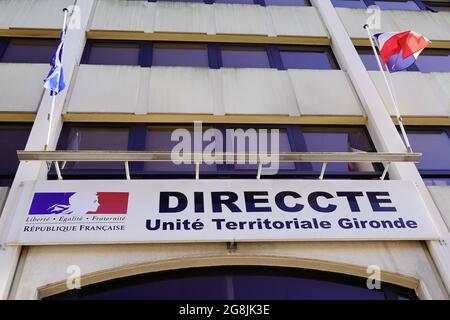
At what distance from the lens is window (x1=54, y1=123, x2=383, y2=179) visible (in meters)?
8.09

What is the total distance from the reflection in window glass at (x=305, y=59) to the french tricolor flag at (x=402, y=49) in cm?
220

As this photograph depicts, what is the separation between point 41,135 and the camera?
788cm

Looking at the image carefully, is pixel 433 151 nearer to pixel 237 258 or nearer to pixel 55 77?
pixel 237 258

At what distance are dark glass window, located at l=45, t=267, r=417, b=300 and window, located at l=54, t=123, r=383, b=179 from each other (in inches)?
84.5

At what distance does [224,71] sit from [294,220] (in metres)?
4.43

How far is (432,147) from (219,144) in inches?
179

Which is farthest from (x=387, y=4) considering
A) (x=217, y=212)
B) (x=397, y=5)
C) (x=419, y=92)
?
(x=217, y=212)

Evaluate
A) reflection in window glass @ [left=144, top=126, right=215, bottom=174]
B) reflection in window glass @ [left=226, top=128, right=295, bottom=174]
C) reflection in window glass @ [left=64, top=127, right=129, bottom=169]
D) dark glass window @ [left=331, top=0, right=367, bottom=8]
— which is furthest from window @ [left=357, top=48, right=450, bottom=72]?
reflection in window glass @ [left=64, top=127, right=129, bottom=169]

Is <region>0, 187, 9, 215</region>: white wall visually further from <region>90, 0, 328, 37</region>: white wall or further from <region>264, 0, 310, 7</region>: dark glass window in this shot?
<region>264, 0, 310, 7</region>: dark glass window

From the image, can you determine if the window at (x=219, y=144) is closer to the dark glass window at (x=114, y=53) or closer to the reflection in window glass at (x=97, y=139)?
the reflection in window glass at (x=97, y=139)

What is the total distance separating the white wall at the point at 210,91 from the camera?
888cm
